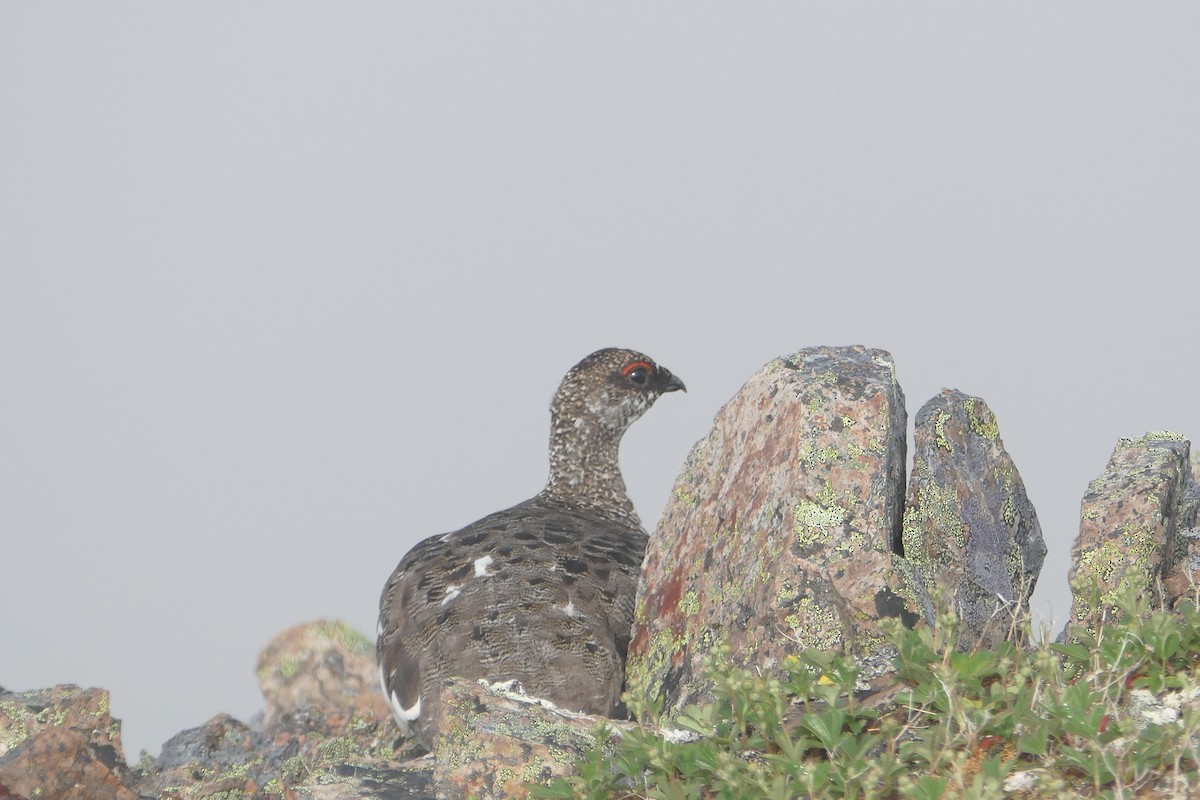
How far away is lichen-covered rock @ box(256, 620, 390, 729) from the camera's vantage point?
15.5m

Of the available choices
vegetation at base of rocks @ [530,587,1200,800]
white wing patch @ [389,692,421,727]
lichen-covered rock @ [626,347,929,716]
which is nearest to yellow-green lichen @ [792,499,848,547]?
lichen-covered rock @ [626,347,929,716]

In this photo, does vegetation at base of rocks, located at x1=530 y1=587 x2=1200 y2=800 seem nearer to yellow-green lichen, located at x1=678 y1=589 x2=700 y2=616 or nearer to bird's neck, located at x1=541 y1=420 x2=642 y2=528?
yellow-green lichen, located at x1=678 y1=589 x2=700 y2=616

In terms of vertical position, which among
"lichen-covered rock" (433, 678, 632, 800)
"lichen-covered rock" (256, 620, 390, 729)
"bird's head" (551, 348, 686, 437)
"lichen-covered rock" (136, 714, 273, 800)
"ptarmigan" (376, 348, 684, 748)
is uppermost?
"bird's head" (551, 348, 686, 437)

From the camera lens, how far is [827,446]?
9.26 m

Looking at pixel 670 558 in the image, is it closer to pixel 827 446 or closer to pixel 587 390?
pixel 827 446

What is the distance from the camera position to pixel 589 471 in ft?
45.9

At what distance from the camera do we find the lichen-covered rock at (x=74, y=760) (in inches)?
332

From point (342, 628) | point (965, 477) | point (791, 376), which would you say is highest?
point (791, 376)

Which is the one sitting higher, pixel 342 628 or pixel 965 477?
pixel 965 477

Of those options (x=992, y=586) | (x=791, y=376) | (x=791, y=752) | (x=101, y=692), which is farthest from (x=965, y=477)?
(x=101, y=692)

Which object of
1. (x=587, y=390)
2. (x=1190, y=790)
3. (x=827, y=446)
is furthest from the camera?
(x=587, y=390)

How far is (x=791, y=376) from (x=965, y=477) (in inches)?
60.4

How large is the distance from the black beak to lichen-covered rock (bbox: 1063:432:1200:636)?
460 centimetres

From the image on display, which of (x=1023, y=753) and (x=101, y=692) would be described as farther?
(x=101, y=692)
